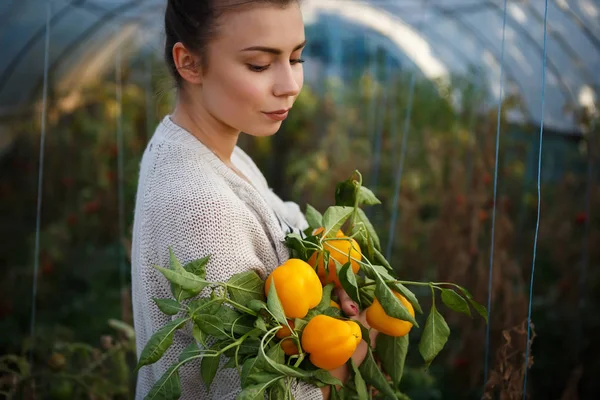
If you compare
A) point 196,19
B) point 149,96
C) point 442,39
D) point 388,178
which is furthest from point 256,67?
point 442,39

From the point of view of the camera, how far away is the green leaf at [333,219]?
112 cm

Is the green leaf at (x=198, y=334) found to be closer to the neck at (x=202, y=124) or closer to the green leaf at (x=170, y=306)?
the green leaf at (x=170, y=306)

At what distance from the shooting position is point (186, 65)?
4.01 ft

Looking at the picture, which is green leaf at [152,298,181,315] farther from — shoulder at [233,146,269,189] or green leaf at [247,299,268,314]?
shoulder at [233,146,269,189]

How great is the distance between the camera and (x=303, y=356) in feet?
3.40

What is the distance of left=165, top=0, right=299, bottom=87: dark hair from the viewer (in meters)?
1.15

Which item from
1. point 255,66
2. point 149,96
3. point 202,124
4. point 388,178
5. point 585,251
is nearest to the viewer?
point 255,66

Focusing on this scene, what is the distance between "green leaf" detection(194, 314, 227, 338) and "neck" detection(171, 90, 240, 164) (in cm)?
38

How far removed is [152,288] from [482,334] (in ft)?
5.68

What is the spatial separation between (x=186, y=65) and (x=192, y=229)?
1.07 feet

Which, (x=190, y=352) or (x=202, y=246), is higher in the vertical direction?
(x=202, y=246)

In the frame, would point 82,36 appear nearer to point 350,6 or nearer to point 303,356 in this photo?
point 350,6

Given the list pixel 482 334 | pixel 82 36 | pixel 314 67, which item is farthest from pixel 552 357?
pixel 314 67

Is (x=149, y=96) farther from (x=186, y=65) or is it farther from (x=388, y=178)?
(x=186, y=65)
